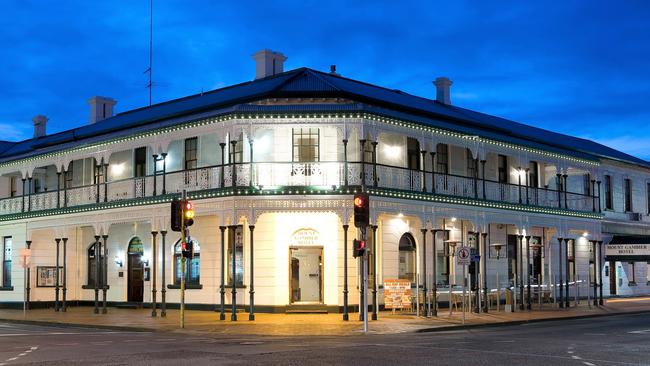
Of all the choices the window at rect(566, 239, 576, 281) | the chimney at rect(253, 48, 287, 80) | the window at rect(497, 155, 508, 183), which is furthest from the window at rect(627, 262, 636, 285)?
the chimney at rect(253, 48, 287, 80)

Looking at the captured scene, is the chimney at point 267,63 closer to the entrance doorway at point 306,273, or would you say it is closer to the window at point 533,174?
the entrance doorway at point 306,273

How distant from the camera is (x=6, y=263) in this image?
135 feet

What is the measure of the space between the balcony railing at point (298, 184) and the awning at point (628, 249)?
Answer: 8.44 ft

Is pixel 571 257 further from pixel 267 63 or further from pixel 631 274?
pixel 267 63

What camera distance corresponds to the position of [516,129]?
143 feet

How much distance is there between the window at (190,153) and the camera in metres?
34.2

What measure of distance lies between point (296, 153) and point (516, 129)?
54.3ft

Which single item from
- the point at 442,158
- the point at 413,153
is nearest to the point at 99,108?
the point at 413,153

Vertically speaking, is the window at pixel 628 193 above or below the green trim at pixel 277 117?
below

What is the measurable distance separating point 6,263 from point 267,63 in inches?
625

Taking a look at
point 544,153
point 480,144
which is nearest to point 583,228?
point 544,153

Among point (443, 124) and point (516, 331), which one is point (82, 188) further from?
point (516, 331)

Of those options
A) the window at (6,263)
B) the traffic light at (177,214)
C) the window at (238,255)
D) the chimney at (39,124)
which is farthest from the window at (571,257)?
the chimney at (39,124)

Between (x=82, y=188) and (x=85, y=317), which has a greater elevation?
(x=82, y=188)
